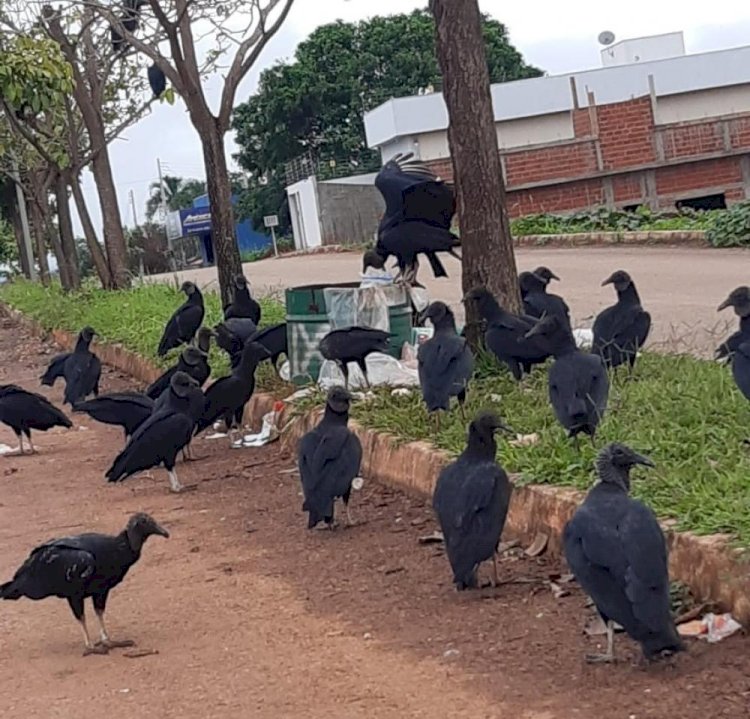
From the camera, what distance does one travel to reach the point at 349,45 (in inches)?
1921

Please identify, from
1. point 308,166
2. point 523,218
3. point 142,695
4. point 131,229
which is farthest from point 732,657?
point 131,229

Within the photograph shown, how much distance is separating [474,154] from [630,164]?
959 inches

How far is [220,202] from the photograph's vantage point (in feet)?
42.2

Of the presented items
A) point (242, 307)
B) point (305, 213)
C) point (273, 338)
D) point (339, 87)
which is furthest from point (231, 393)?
point (339, 87)

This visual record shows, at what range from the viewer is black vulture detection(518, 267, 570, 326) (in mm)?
9180

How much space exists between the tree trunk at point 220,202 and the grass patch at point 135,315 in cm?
59

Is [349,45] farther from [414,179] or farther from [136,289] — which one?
[414,179]

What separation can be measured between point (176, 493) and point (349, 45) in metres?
41.9

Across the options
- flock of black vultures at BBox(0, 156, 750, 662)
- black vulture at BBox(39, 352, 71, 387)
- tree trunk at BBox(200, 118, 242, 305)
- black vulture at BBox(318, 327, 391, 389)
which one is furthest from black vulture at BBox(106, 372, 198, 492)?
tree trunk at BBox(200, 118, 242, 305)

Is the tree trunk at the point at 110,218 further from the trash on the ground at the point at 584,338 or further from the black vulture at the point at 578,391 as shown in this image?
the black vulture at the point at 578,391

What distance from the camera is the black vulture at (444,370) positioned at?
287 inches

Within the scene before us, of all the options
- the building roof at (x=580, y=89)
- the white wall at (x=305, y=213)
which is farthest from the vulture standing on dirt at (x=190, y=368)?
the white wall at (x=305, y=213)

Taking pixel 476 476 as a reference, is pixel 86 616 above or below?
below

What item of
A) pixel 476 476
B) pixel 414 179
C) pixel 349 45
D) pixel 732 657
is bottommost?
pixel 732 657
